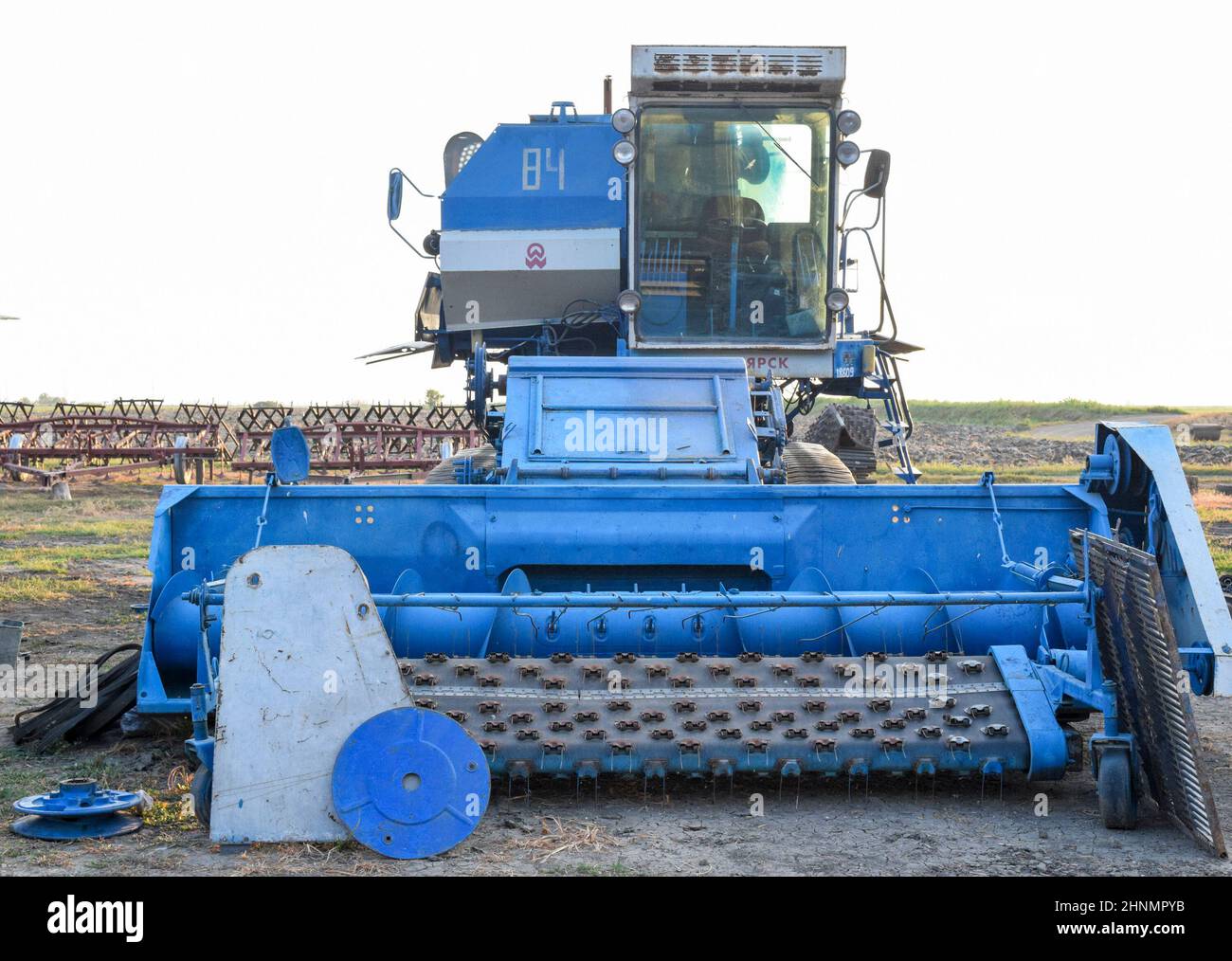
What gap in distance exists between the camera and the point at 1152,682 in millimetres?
5715

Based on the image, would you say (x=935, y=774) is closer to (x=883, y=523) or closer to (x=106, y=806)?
(x=883, y=523)

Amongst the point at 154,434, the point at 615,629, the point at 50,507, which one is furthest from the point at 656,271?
the point at 154,434

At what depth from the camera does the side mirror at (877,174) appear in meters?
10.7

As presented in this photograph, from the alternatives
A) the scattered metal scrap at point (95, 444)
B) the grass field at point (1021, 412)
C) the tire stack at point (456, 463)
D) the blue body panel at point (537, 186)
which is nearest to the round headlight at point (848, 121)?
the blue body panel at point (537, 186)

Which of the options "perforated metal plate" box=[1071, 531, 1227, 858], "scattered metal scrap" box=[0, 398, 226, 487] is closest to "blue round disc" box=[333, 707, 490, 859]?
"perforated metal plate" box=[1071, 531, 1227, 858]

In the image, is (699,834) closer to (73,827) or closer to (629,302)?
(73,827)

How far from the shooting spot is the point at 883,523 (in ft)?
26.4

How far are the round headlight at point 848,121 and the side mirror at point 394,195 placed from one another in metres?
3.53

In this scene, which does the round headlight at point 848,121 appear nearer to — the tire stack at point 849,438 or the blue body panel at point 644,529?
the tire stack at point 849,438

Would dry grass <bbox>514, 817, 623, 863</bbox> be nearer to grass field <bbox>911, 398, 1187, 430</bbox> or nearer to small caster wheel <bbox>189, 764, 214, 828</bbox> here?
small caster wheel <bbox>189, 764, 214, 828</bbox>

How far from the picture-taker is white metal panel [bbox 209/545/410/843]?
5.42 metres

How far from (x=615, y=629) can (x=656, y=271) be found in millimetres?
4471

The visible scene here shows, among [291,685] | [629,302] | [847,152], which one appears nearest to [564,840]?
[291,685]

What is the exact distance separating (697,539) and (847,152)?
3.92m
